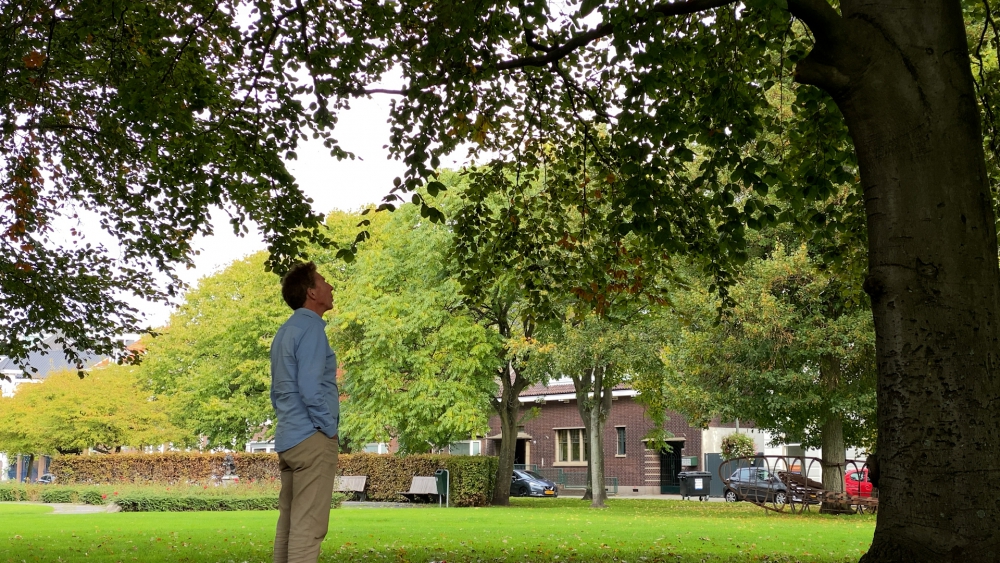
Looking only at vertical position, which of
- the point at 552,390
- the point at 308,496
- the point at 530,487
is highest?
the point at 552,390

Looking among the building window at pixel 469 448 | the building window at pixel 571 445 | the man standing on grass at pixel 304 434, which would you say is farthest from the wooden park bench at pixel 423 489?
the man standing on grass at pixel 304 434

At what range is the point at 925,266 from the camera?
18.6 ft

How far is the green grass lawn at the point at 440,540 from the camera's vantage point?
10.8 metres

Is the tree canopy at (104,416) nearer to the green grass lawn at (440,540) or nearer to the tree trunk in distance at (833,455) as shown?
the green grass lawn at (440,540)

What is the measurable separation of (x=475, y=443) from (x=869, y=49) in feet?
170

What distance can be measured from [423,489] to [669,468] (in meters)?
19.0

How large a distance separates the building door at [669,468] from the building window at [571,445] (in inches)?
174

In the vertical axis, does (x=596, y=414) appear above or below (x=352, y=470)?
above

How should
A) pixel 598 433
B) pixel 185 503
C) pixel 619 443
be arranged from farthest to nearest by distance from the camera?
pixel 619 443 → pixel 598 433 → pixel 185 503

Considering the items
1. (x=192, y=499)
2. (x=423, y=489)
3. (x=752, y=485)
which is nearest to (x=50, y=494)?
(x=192, y=499)

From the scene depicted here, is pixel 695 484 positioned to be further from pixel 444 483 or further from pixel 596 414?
pixel 444 483

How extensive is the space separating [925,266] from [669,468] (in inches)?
1632

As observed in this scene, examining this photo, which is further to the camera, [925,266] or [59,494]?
[59,494]

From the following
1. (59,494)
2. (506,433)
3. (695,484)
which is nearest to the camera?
(59,494)
